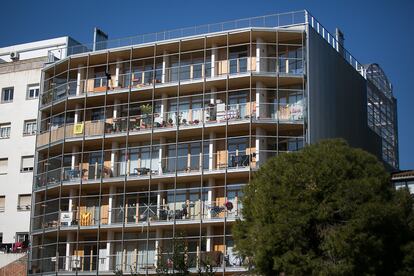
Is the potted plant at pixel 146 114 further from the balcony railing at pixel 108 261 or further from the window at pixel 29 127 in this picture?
the window at pixel 29 127

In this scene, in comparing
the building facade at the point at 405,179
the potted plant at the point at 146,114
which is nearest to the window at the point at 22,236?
the potted plant at the point at 146,114

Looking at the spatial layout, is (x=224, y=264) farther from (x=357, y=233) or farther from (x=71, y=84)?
(x=71, y=84)

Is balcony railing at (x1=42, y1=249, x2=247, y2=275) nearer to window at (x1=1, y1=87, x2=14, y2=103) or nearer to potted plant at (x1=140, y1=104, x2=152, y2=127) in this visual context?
potted plant at (x1=140, y1=104, x2=152, y2=127)

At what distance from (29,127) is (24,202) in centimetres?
558

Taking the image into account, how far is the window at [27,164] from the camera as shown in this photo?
2184 inches

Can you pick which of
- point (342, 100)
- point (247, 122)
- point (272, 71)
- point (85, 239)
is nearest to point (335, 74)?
point (342, 100)

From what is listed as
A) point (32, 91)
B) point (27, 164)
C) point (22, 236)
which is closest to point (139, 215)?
point (22, 236)

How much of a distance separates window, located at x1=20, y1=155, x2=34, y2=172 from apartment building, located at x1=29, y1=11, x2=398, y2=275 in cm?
242

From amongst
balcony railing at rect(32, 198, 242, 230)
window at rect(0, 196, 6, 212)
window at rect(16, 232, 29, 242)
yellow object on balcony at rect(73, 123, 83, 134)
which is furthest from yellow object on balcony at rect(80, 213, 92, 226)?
window at rect(0, 196, 6, 212)

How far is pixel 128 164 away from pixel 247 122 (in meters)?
8.93

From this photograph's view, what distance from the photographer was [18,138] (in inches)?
2221

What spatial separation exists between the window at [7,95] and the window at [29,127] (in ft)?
7.78

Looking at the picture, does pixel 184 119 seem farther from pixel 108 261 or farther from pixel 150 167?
pixel 108 261

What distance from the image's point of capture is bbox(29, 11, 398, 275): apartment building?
45688mm
